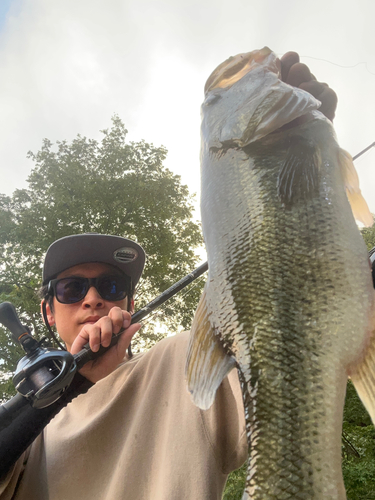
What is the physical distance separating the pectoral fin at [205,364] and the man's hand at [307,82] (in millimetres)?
1350

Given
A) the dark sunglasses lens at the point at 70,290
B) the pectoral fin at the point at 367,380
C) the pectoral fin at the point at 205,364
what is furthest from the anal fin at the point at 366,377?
the dark sunglasses lens at the point at 70,290

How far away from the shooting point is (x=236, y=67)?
206cm

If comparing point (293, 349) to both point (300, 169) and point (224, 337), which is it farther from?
point (300, 169)

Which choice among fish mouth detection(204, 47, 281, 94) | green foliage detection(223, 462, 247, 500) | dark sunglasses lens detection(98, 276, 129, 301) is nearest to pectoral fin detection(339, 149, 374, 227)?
fish mouth detection(204, 47, 281, 94)

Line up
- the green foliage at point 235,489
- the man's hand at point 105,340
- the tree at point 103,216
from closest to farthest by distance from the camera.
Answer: the man's hand at point 105,340, the green foliage at point 235,489, the tree at point 103,216

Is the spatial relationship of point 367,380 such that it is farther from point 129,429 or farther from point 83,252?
point 83,252

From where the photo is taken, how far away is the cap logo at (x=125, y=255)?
2.37 m

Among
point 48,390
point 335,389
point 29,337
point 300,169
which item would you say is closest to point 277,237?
point 300,169

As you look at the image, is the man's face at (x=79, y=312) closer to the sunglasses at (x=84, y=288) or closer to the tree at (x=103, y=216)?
the sunglasses at (x=84, y=288)

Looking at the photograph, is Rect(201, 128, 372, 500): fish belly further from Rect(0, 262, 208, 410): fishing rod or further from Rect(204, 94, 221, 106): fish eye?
Rect(0, 262, 208, 410): fishing rod

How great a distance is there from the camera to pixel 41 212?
12961 millimetres

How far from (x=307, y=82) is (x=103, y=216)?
12077 mm

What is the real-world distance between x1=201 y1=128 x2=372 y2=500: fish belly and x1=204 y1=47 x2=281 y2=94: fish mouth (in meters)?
0.73

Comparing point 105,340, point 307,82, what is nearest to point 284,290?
point 105,340
